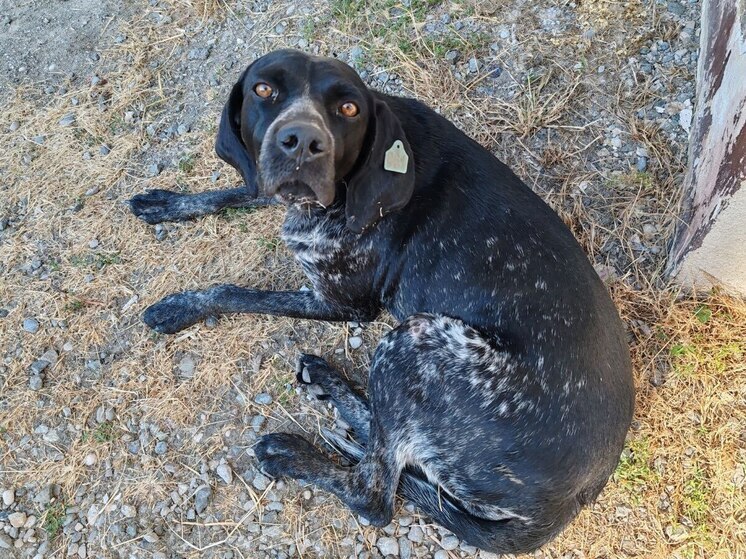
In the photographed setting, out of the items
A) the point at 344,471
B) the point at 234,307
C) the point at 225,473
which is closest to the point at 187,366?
the point at 234,307

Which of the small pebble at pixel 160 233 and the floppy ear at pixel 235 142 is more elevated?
the floppy ear at pixel 235 142

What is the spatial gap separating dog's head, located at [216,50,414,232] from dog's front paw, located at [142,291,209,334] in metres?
1.13

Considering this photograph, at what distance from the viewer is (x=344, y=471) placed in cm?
334

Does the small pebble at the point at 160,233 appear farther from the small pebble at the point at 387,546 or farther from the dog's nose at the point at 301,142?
the small pebble at the point at 387,546

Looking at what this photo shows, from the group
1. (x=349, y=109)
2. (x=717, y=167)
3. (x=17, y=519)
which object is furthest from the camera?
(x=17, y=519)

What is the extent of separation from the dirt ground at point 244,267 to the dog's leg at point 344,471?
0.14 metres

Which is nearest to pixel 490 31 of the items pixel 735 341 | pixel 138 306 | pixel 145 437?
pixel 735 341

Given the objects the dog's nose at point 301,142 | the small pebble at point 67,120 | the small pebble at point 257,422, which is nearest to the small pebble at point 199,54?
the small pebble at point 67,120

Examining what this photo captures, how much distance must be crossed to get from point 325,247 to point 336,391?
0.87 metres

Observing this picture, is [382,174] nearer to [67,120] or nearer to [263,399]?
[263,399]

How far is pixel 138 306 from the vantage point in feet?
13.0

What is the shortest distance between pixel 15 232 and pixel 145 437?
1776 mm

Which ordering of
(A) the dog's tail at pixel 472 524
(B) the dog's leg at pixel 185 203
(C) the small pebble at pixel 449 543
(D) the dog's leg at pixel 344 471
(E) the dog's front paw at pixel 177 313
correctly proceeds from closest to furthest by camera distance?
(A) the dog's tail at pixel 472 524
(D) the dog's leg at pixel 344 471
(C) the small pebble at pixel 449 543
(E) the dog's front paw at pixel 177 313
(B) the dog's leg at pixel 185 203

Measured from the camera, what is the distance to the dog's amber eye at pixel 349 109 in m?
2.77
